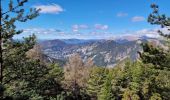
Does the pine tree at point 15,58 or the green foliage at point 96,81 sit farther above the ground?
the pine tree at point 15,58

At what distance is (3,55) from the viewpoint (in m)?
23.8

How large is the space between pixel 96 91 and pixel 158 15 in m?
51.7

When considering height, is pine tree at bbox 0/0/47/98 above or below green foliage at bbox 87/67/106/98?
above

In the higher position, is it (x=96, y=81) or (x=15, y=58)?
(x=15, y=58)

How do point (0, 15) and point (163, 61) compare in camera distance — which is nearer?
point (0, 15)

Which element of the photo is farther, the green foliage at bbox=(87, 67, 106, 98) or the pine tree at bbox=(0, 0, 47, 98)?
the green foliage at bbox=(87, 67, 106, 98)

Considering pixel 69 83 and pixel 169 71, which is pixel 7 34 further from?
pixel 69 83

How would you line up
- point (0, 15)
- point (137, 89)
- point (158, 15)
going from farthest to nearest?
point (137, 89) → point (158, 15) → point (0, 15)

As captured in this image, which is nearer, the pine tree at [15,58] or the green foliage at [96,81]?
the pine tree at [15,58]

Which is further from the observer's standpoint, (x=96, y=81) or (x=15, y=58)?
(x=96, y=81)

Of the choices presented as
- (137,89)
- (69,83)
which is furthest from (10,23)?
(69,83)

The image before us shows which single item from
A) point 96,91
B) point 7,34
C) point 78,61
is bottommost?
point 96,91

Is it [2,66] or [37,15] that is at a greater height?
[37,15]

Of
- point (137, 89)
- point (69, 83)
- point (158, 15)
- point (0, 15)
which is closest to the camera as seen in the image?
point (0, 15)
